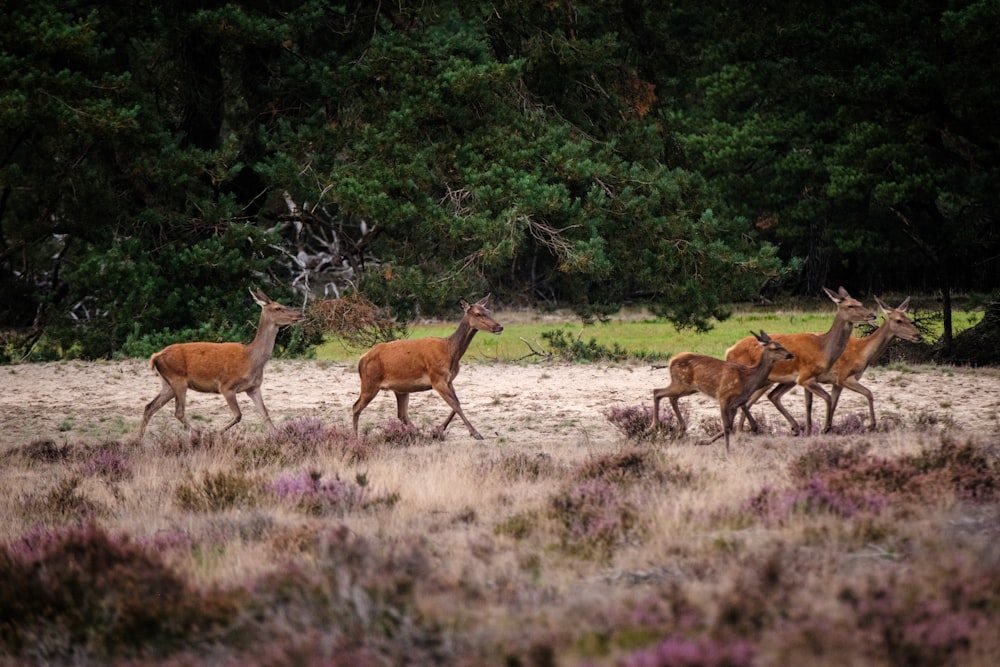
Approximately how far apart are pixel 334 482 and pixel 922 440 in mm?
5953

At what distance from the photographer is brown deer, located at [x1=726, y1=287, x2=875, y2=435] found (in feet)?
44.3

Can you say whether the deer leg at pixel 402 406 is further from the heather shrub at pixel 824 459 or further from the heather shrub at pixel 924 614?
the heather shrub at pixel 924 614

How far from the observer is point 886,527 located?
26.1 feet

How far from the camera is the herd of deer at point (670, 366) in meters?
12.9

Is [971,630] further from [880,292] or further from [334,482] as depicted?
[880,292]

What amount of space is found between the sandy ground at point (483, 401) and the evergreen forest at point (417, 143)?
2694mm

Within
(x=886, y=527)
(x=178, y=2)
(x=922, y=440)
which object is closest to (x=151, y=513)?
(x=886, y=527)

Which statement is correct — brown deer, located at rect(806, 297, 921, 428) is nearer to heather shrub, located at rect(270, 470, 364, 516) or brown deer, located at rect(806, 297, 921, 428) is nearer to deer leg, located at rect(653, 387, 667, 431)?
deer leg, located at rect(653, 387, 667, 431)

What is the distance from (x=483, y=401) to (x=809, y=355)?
17.5ft

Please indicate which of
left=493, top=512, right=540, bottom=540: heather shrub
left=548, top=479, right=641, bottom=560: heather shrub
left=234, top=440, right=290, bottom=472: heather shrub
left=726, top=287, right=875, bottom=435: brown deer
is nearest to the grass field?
left=726, top=287, right=875, bottom=435: brown deer

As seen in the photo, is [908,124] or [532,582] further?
[908,124]

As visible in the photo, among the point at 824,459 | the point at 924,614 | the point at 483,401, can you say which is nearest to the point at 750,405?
the point at 824,459

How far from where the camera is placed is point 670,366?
13.4m

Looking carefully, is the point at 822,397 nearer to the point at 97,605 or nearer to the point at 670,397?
the point at 670,397
